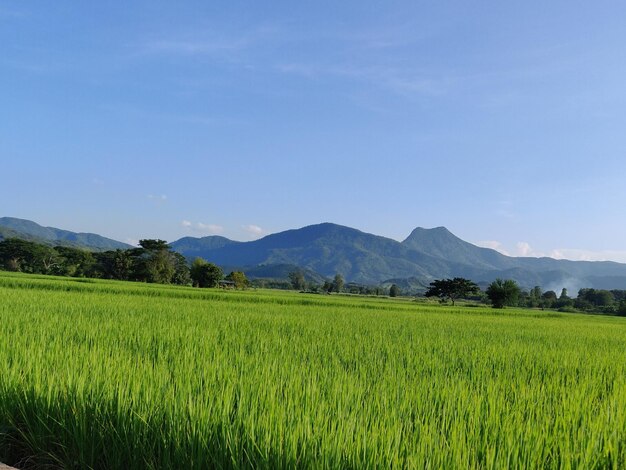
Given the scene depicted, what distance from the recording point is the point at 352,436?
6.44 feet

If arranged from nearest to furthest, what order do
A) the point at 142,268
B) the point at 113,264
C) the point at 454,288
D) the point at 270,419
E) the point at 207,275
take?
the point at 270,419 < the point at 207,275 < the point at 142,268 < the point at 113,264 < the point at 454,288

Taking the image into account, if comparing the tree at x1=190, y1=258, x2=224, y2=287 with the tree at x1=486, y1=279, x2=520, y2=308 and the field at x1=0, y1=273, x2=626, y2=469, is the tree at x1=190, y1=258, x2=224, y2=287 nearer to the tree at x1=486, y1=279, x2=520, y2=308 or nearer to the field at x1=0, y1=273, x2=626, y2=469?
the tree at x1=486, y1=279, x2=520, y2=308

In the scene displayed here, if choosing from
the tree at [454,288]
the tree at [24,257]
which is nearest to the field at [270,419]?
the tree at [454,288]

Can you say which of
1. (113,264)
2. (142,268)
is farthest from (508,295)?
(113,264)

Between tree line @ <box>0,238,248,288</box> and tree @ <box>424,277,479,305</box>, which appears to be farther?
tree @ <box>424,277,479,305</box>

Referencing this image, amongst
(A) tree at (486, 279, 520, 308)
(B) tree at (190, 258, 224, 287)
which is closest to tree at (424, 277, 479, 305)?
(A) tree at (486, 279, 520, 308)

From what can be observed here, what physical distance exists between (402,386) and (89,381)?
→ 2320mm

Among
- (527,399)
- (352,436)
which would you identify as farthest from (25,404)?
(527,399)

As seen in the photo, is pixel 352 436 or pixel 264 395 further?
pixel 264 395

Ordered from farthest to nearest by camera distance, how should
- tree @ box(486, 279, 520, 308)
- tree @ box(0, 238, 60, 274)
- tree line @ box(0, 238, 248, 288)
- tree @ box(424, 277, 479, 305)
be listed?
tree @ box(424, 277, 479, 305), tree @ box(0, 238, 60, 274), tree line @ box(0, 238, 248, 288), tree @ box(486, 279, 520, 308)

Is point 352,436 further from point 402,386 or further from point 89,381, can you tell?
point 89,381

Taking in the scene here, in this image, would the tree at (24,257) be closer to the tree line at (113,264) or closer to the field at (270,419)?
the tree line at (113,264)

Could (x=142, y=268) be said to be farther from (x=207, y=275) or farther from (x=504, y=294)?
(x=504, y=294)

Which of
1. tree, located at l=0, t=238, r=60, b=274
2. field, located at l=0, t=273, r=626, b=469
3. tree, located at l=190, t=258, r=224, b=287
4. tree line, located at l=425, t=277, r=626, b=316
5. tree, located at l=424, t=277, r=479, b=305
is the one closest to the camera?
field, located at l=0, t=273, r=626, b=469
